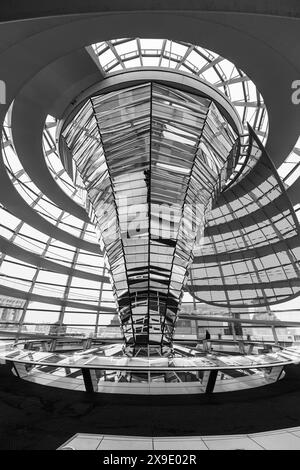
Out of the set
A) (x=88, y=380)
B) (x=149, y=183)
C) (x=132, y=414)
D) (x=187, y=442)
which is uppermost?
(x=149, y=183)

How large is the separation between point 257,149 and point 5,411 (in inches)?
638

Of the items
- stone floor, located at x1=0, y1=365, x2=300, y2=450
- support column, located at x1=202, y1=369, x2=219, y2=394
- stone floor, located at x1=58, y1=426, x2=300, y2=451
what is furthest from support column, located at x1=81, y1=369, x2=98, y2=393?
support column, located at x1=202, y1=369, x2=219, y2=394

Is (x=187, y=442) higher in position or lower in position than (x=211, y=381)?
lower

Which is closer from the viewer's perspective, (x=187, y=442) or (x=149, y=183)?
(x=187, y=442)

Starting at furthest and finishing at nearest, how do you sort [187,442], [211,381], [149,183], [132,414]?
[149,183], [211,381], [132,414], [187,442]

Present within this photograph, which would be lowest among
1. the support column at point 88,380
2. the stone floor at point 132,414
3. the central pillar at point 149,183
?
the stone floor at point 132,414

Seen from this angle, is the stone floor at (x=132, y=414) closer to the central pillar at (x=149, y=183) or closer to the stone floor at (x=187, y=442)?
the stone floor at (x=187, y=442)

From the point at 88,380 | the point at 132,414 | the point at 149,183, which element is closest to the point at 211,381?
the point at 132,414

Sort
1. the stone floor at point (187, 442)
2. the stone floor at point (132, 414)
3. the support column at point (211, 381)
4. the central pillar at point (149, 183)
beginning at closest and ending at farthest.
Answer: the stone floor at point (187, 442), the stone floor at point (132, 414), the support column at point (211, 381), the central pillar at point (149, 183)

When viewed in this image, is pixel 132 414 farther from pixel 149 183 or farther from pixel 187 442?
pixel 149 183

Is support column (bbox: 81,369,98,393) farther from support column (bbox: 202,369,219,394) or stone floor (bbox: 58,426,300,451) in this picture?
support column (bbox: 202,369,219,394)

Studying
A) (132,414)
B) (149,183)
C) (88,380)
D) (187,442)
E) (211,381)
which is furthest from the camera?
(149,183)

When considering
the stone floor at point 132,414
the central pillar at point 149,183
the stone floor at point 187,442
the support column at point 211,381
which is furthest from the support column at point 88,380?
the central pillar at point 149,183
